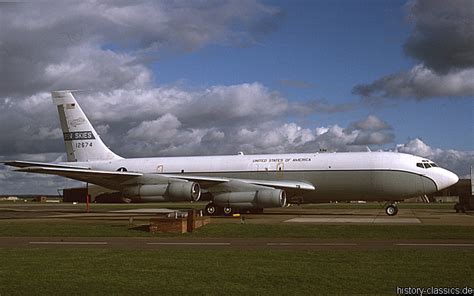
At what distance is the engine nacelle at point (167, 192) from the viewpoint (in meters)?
34.8

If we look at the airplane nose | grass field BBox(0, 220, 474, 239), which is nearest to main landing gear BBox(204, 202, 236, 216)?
grass field BBox(0, 220, 474, 239)

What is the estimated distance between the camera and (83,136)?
147 feet

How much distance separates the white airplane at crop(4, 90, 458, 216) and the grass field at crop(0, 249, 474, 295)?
757 inches

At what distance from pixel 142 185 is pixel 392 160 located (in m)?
16.1

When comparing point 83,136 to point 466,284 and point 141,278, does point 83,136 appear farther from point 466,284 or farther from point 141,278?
point 466,284

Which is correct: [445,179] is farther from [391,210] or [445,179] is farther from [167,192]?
[167,192]

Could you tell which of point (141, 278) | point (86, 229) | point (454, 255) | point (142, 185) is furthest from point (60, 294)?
point (142, 185)

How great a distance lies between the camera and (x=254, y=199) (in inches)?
1359

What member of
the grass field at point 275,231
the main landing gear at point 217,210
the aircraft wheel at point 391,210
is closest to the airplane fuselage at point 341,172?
the aircraft wheel at point 391,210

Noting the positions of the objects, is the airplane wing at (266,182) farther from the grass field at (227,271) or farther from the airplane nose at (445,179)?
the grass field at (227,271)

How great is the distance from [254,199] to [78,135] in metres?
17.7

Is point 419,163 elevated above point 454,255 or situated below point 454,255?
above

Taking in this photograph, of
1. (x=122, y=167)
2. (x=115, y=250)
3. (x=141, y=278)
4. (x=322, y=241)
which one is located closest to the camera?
(x=141, y=278)

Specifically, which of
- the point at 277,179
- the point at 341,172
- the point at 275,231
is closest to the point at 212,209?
the point at 277,179
